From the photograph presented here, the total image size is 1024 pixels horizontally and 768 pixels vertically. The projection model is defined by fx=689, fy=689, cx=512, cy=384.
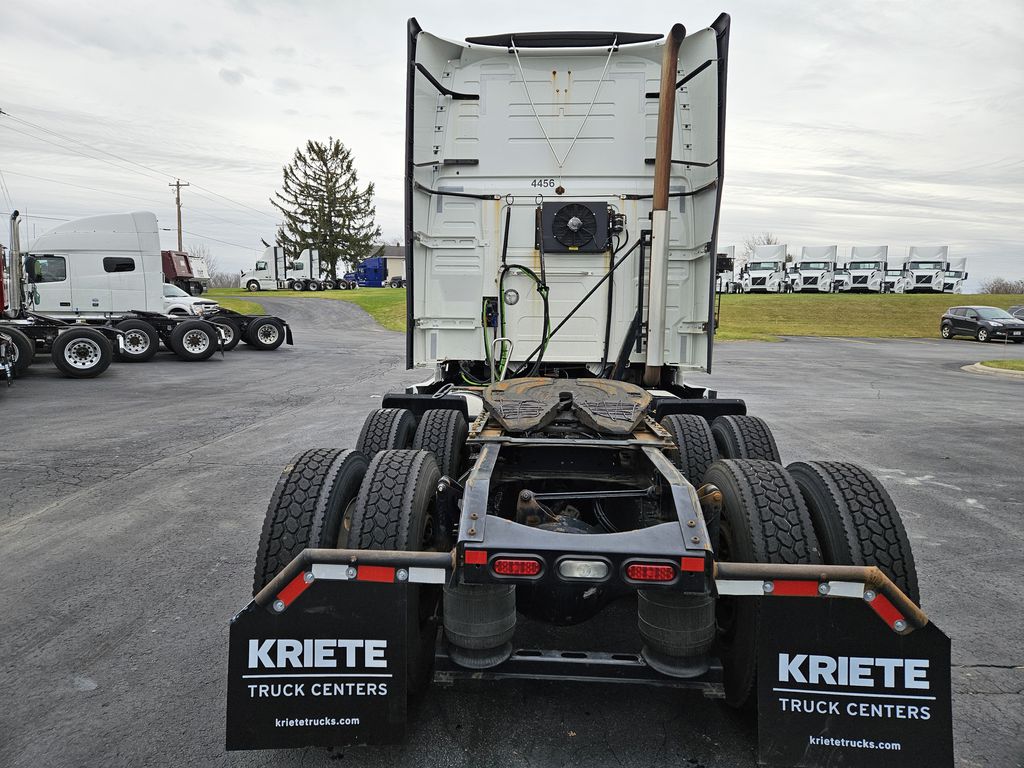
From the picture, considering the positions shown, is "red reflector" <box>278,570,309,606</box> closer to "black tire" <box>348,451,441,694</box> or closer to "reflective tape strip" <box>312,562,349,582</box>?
"reflective tape strip" <box>312,562,349,582</box>

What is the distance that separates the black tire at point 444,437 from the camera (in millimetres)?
4230

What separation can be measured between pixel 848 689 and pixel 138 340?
18.0 m

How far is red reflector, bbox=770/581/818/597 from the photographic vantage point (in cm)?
215

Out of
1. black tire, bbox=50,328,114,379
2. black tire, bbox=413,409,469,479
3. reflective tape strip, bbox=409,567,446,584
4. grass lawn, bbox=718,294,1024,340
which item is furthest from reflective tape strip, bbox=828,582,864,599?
grass lawn, bbox=718,294,1024,340

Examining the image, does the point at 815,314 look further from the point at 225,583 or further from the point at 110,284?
A: the point at 225,583

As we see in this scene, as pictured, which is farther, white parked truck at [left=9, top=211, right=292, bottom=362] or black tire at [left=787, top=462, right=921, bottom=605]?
white parked truck at [left=9, top=211, right=292, bottom=362]

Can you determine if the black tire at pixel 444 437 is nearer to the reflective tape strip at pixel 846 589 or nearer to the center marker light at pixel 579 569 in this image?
the center marker light at pixel 579 569

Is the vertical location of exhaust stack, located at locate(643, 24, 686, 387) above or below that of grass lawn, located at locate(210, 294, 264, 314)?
above

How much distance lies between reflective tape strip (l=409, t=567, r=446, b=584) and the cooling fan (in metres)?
3.69

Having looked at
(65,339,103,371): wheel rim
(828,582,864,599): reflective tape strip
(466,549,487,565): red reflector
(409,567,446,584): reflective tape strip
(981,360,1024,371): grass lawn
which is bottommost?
(981,360,1024,371): grass lawn

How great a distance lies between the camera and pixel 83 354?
13.8 meters

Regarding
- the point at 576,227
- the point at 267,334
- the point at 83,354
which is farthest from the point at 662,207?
Result: the point at 267,334

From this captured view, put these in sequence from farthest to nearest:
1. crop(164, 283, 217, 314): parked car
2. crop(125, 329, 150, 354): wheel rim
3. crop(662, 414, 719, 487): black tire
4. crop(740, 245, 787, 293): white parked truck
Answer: crop(740, 245, 787, 293): white parked truck < crop(164, 283, 217, 314): parked car < crop(125, 329, 150, 354): wheel rim < crop(662, 414, 719, 487): black tire

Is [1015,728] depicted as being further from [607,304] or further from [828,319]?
[828,319]
